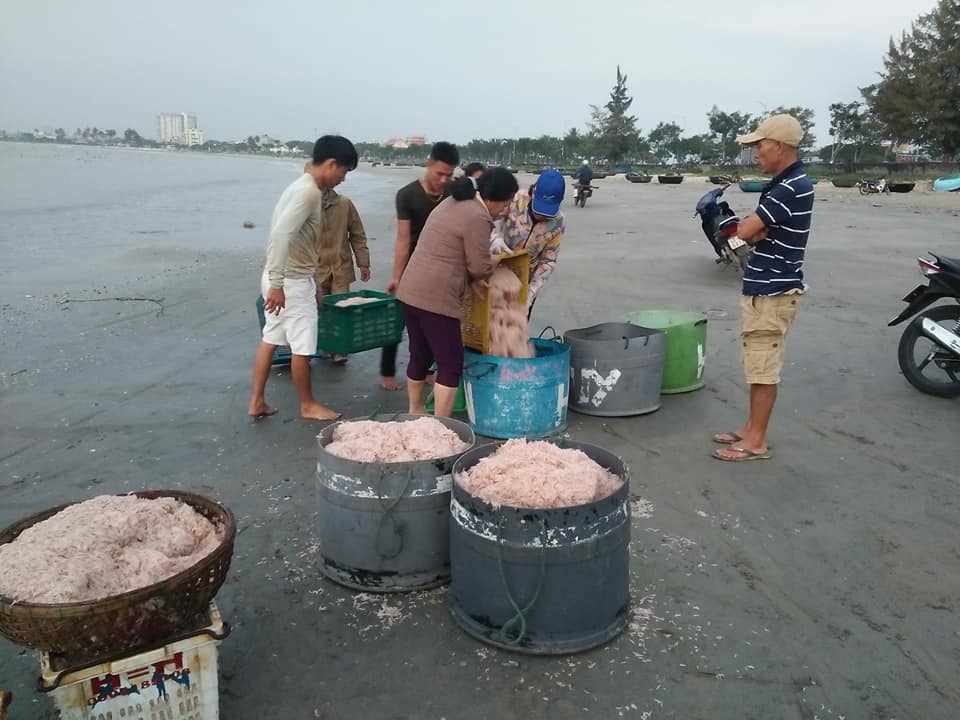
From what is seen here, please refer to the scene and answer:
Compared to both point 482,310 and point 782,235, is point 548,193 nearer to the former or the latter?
point 482,310

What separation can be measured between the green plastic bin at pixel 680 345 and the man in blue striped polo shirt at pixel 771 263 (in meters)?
1.18

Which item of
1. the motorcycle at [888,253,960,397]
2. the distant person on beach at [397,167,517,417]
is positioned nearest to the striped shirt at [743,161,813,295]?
the distant person on beach at [397,167,517,417]

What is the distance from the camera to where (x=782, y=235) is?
14.5 feet

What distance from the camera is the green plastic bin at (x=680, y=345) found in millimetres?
5934

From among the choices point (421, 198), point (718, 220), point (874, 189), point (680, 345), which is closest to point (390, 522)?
point (421, 198)

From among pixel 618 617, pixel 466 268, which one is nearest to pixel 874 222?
pixel 466 268

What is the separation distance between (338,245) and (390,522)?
12.5 feet

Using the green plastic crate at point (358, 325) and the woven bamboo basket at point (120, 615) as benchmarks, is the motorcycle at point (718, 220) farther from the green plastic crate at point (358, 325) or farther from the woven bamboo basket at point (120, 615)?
the woven bamboo basket at point (120, 615)

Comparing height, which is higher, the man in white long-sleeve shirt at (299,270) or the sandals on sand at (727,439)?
the man in white long-sleeve shirt at (299,270)

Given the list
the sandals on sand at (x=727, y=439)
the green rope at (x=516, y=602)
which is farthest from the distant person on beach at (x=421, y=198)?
the green rope at (x=516, y=602)

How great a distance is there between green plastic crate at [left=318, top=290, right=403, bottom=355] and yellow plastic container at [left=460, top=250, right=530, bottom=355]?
0.89m

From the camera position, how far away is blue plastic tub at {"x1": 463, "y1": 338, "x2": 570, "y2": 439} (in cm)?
493

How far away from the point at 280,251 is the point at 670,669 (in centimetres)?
346

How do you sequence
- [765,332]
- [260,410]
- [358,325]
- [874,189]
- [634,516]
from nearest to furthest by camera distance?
[634,516] < [765,332] < [260,410] < [358,325] < [874,189]
